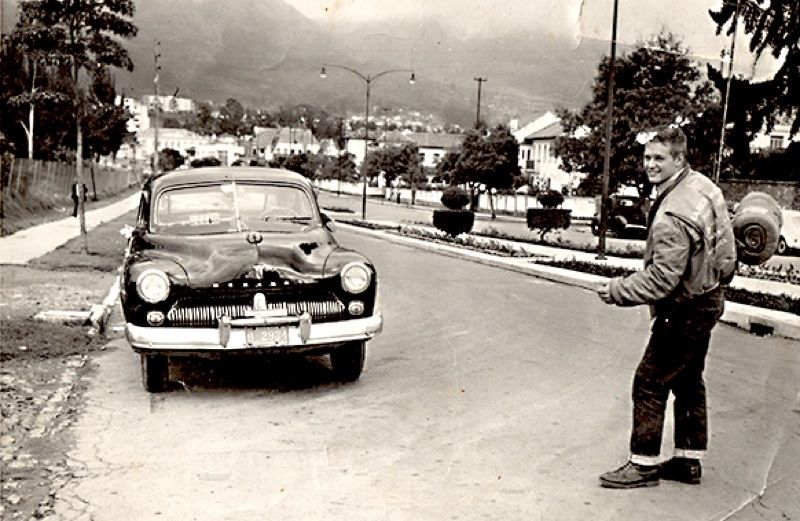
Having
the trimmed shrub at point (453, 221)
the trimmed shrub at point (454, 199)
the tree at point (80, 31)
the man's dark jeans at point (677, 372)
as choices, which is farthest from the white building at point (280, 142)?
the man's dark jeans at point (677, 372)

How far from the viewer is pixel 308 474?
5.12m

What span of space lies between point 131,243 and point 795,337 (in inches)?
290

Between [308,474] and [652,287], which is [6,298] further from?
[652,287]

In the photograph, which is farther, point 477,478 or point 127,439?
point 127,439

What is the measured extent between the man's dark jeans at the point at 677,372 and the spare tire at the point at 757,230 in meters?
0.60

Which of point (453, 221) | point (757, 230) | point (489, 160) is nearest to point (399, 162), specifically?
point (489, 160)

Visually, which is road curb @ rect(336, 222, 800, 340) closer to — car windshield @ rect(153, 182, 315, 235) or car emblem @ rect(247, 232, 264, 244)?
car windshield @ rect(153, 182, 315, 235)

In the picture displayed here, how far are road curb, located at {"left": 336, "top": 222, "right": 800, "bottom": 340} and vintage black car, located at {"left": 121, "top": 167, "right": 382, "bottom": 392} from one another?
382 centimetres

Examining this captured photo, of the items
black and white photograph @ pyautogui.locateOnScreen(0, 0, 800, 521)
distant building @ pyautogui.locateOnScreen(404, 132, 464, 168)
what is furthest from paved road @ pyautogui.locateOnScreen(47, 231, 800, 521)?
distant building @ pyautogui.locateOnScreen(404, 132, 464, 168)

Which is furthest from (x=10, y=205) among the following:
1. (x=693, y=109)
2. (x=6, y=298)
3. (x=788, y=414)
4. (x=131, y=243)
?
(x=693, y=109)

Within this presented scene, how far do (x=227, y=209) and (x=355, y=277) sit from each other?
170 centimetres

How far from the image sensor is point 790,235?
26.4 m

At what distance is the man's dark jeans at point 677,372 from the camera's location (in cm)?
483

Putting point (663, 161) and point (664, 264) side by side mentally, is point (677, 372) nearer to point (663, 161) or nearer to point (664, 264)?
point (664, 264)
